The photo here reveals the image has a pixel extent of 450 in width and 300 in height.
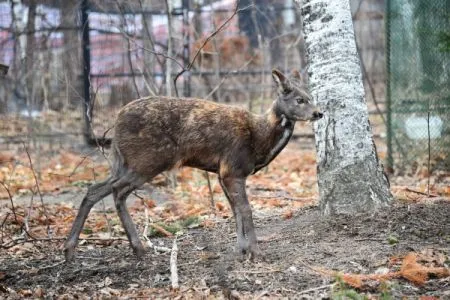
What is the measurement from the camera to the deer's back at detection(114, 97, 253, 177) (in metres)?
6.98

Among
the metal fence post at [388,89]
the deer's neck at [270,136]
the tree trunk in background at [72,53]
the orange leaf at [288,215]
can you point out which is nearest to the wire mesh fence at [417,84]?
the metal fence post at [388,89]

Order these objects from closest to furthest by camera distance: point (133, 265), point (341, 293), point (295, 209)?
point (341, 293) < point (133, 265) < point (295, 209)

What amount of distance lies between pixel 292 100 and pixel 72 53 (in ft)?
25.6

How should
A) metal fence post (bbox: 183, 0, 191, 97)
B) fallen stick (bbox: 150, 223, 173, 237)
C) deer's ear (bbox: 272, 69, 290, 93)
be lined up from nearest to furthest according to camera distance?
deer's ear (bbox: 272, 69, 290, 93), fallen stick (bbox: 150, 223, 173, 237), metal fence post (bbox: 183, 0, 191, 97)

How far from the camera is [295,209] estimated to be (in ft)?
27.6

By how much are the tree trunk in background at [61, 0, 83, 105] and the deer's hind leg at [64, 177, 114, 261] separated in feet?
21.6

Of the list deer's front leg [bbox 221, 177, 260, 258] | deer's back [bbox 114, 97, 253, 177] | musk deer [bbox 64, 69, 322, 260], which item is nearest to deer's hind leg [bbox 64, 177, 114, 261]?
musk deer [bbox 64, 69, 322, 260]

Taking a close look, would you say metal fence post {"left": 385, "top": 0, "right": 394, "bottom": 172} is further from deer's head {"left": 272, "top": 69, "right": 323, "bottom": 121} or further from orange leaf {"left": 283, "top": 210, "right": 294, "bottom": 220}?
deer's head {"left": 272, "top": 69, "right": 323, "bottom": 121}

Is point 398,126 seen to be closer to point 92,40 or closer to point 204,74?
point 204,74

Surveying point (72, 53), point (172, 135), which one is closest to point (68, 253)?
point (172, 135)

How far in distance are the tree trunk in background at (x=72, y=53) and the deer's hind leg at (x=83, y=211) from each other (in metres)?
6.59

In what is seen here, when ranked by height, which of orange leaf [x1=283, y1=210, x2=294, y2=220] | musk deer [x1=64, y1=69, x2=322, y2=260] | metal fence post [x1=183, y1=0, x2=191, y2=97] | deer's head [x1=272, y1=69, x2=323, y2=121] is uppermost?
metal fence post [x1=183, y1=0, x2=191, y2=97]

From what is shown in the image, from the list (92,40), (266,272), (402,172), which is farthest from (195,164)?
(92,40)

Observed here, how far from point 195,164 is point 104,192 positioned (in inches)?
35.2
